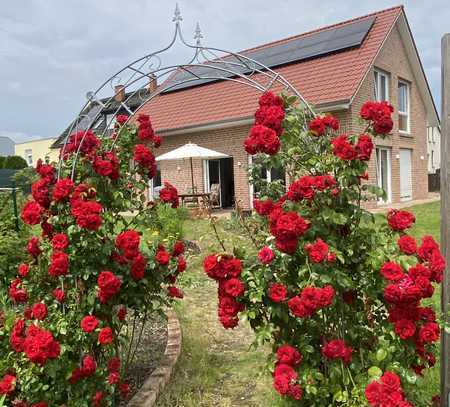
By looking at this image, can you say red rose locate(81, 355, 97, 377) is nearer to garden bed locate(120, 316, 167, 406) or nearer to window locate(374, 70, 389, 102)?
garden bed locate(120, 316, 167, 406)

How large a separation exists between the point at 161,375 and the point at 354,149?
2.00m

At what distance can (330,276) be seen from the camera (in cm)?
198

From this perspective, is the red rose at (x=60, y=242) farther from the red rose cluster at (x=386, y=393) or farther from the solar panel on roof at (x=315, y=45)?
the solar panel on roof at (x=315, y=45)

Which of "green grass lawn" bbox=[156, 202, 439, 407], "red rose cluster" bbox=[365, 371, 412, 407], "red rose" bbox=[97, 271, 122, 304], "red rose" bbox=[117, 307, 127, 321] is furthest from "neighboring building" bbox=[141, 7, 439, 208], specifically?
"red rose cluster" bbox=[365, 371, 412, 407]

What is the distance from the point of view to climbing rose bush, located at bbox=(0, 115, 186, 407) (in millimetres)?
2166

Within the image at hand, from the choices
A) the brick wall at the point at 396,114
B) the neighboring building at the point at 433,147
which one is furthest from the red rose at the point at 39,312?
the neighboring building at the point at 433,147

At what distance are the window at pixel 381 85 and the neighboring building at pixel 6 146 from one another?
46754 mm

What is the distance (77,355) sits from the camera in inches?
92.4

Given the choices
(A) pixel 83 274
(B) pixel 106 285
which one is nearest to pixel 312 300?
(B) pixel 106 285

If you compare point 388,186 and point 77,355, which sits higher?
point 388,186

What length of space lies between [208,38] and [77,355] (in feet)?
7.45

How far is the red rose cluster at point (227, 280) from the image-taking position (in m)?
2.02

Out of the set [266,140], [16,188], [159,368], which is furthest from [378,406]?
[16,188]

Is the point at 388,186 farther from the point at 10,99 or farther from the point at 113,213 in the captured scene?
the point at 113,213
